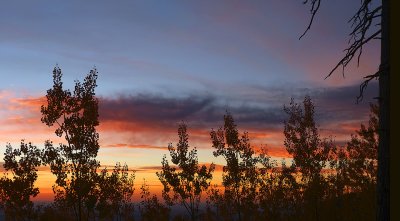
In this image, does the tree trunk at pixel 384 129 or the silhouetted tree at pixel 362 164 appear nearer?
the tree trunk at pixel 384 129

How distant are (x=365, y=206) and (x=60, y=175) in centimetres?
2893

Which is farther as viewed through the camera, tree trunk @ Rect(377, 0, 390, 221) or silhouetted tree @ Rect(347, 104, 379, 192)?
silhouetted tree @ Rect(347, 104, 379, 192)

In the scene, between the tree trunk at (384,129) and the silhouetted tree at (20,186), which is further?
the silhouetted tree at (20,186)

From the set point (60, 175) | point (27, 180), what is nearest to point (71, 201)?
point (60, 175)

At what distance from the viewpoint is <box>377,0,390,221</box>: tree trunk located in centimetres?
638

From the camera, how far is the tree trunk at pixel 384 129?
6379 mm

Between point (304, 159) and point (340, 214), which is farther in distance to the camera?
point (340, 214)

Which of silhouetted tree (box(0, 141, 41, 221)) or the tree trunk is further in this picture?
silhouetted tree (box(0, 141, 41, 221))

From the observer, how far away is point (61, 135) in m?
31.5

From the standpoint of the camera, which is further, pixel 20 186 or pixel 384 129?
pixel 20 186

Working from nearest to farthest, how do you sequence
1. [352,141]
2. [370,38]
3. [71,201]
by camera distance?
[370,38] < [71,201] < [352,141]

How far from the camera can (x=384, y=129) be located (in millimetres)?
6430

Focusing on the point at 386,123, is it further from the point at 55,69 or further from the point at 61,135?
the point at 55,69

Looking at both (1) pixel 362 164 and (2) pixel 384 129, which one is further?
(1) pixel 362 164
